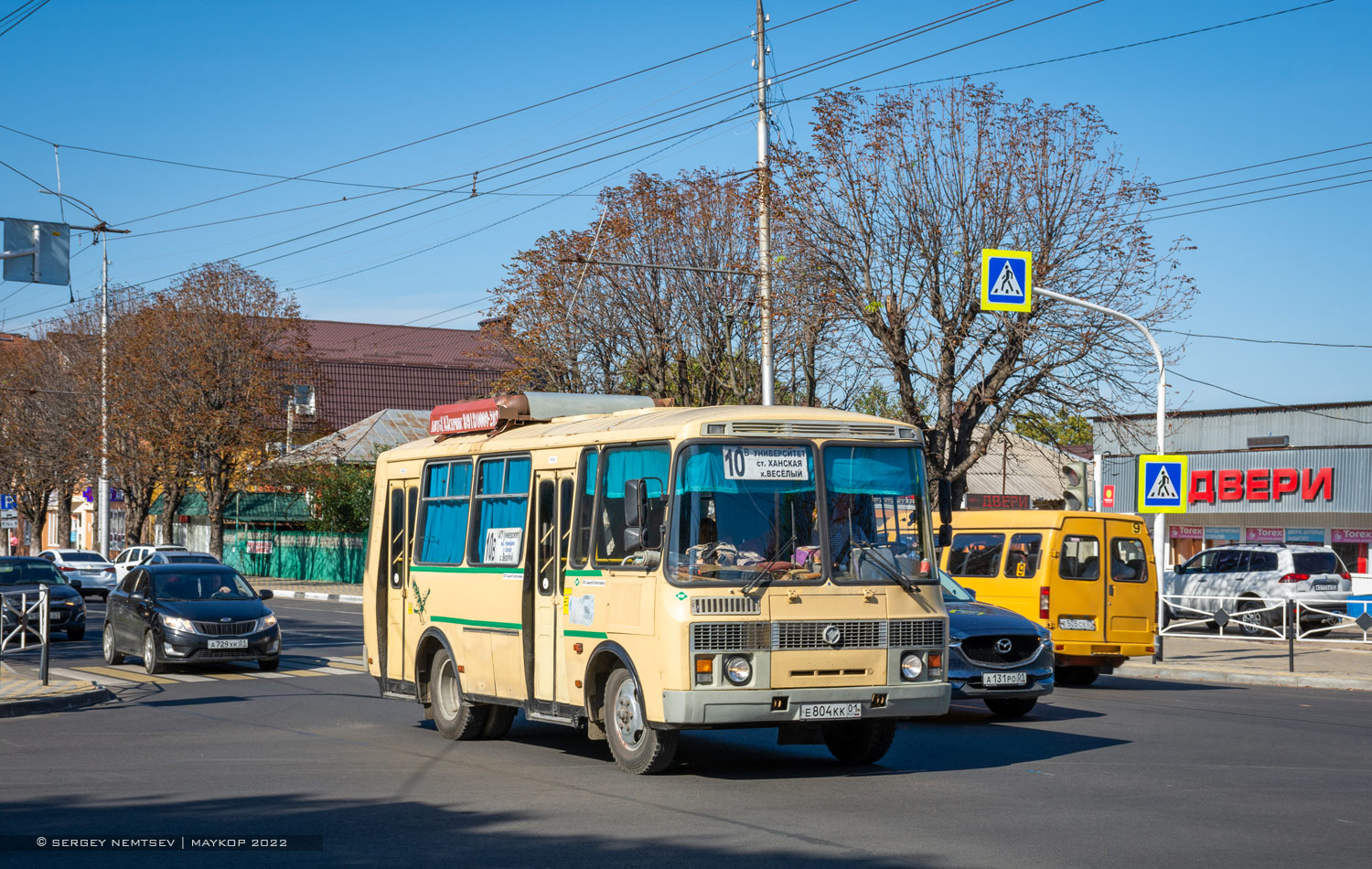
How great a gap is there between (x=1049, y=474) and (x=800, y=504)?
71.4 m

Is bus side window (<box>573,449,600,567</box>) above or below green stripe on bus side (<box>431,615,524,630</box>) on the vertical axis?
above

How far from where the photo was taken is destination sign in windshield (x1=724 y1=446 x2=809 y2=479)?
36.1 feet

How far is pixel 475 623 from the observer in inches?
540

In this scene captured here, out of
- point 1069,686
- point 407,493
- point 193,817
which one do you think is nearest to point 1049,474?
point 1069,686

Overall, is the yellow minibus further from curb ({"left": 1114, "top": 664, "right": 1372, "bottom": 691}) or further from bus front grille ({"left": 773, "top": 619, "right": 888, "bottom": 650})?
bus front grille ({"left": 773, "top": 619, "right": 888, "bottom": 650})

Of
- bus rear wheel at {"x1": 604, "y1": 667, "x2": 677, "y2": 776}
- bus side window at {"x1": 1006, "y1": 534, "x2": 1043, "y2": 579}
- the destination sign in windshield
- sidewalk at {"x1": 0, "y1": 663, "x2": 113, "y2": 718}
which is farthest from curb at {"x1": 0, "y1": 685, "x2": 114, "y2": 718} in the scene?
bus side window at {"x1": 1006, "y1": 534, "x2": 1043, "y2": 579}

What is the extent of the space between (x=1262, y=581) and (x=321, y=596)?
1247 inches

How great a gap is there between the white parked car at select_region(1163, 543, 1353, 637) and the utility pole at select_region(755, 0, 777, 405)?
34.0 ft

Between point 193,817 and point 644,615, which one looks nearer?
point 193,817

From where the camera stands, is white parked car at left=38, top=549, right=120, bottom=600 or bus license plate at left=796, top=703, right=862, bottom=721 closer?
bus license plate at left=796, top=703, right=862, bottom=721

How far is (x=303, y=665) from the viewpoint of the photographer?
22.8 metres

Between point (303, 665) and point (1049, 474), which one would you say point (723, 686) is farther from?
point (1049, 474)

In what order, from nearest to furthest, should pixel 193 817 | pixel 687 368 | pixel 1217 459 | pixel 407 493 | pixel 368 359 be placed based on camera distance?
pixel 193 817 < pixel 407 493 < pixel 687 368 < pixel 1217 459 < pixel 368 359

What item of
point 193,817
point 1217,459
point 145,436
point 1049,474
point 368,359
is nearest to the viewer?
point 193,817
